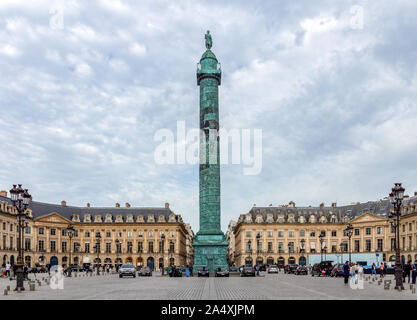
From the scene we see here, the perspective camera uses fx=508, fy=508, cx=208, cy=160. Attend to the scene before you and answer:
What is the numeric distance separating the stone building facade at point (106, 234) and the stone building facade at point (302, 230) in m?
16.3

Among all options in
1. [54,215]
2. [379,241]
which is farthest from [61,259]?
[379,241]

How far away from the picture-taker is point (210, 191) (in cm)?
5938

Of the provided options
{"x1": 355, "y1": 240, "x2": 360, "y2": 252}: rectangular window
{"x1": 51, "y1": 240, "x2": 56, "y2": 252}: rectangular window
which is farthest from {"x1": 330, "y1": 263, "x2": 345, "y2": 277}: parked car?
{"x1": 51, "y1": 240, "x2": 56, "y2": 252}: rectangular window

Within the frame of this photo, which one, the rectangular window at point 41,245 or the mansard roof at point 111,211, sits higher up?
the mansard roof at point 111,211

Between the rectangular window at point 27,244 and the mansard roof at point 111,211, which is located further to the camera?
the mansard roof at point 111,211

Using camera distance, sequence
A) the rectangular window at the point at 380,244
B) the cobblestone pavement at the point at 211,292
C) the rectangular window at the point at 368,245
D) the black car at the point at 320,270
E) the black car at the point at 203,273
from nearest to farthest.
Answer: the cobblestone pavement at the point at 211,292 < the black car at the point at 203,273 < the black car at the point at 320,270 < the rectangular window at the point at 380,244 < the rectangular window at the point at 368,245

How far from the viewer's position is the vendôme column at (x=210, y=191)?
191 ft

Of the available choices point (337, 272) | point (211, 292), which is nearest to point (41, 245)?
point (337, 272)

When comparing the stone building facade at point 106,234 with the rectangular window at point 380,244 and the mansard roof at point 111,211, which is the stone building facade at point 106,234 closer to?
the mansard roof at point 111,211

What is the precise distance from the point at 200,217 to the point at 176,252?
49.3 metres

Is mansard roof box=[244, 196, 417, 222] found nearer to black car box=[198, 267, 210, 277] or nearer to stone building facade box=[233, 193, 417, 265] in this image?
stone building facade box=[233, 193, 417, 265]

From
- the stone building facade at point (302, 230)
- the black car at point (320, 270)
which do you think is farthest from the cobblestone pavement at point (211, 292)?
the stone building facade at point (302, 230)

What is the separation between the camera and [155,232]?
108 m

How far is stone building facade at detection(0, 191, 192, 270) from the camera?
100 m
